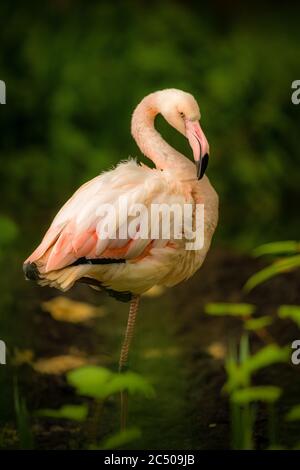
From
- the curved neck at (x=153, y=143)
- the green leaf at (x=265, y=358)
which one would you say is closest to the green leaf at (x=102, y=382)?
the green leaf at (x=265, y=358)

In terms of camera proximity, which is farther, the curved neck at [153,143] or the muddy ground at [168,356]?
the muddy ground at [168,356]

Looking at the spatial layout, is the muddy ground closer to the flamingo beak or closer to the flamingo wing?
Answer: the flamingo wing

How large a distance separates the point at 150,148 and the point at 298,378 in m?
1.08

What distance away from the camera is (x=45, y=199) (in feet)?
18.7

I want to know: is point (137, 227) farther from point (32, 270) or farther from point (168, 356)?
point (168, 356)

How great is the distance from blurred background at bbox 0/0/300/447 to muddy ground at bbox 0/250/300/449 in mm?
964

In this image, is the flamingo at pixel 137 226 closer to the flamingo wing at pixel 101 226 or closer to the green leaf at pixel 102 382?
the flamingo wing at pixel 101 226

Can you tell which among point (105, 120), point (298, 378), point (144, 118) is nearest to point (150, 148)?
point (144, 118)

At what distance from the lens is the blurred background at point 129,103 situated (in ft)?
18.9

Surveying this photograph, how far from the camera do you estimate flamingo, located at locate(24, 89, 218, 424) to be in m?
2.34

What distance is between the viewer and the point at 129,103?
612 centimetres

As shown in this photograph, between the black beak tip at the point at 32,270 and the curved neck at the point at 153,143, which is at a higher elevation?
the curved neck at the point at 153,143

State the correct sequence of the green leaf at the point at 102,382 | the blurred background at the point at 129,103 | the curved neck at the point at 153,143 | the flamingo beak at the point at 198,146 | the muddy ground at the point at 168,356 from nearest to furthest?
1. the green leaf at the point at 102,382
2. the flamingo beak at the point at 198,146
3. the curved neck at the point at 153,143
4. the muddy ground at the point at 168,356
5. the blurred background at the point at 129,103

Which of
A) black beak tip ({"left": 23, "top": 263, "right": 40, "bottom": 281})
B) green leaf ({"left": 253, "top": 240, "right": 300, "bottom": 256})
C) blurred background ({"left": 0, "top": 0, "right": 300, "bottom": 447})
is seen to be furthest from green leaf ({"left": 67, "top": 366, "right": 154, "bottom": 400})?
blurred background ({"left": 0, "top": 0, "right": 300, "bottom": 447})
